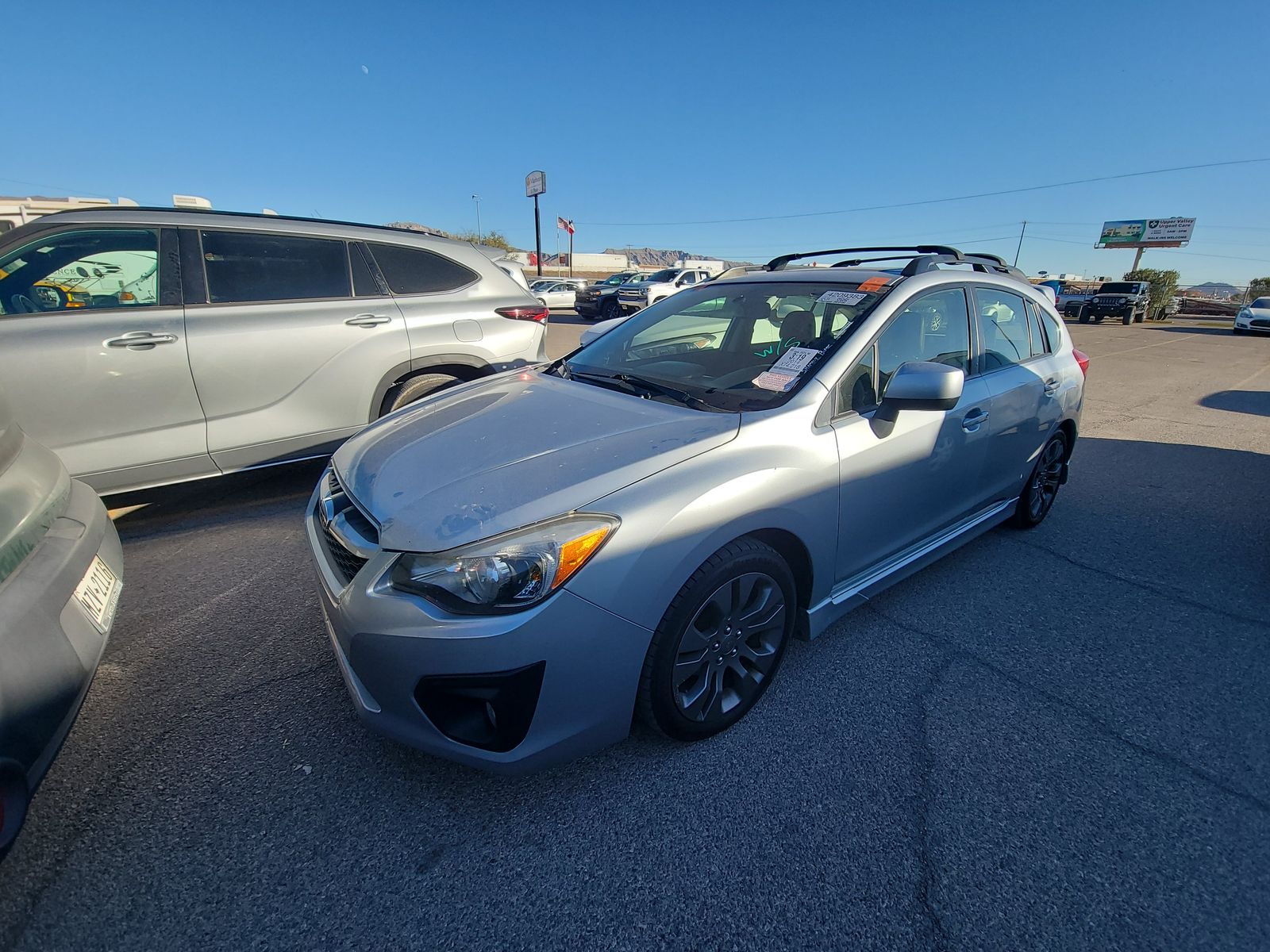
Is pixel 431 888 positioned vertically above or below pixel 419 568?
below

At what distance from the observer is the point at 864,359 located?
2.40 m

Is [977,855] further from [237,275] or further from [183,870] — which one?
[237,275]

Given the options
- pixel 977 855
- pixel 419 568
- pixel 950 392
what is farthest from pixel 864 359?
pixel 419 568

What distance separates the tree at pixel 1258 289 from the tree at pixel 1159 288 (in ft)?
22.3

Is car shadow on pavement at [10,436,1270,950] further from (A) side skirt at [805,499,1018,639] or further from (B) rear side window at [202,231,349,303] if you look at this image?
(B) rear side window at [202,231,349,303]

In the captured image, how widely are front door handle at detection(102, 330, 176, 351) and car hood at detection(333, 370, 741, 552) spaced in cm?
173

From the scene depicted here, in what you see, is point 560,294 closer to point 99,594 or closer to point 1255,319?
point 99,594

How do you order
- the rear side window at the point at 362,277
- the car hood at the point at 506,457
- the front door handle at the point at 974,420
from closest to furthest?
the car hood at the point at 506,457, the front door handle at the point at 974,420, the rear side window at the point at 362,277

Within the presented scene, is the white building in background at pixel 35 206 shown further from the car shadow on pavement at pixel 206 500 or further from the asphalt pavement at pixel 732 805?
the asphalt pavement at pixel 732 805

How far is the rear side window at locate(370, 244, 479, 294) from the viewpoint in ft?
13.8

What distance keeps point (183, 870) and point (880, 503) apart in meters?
2.59

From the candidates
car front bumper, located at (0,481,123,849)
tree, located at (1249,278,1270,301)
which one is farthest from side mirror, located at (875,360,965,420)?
tree, located at (1249,278,1270,301)

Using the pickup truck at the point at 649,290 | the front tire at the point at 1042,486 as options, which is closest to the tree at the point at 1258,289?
the pickup truck at the point at 649,290

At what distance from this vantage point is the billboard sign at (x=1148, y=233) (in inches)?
1781
